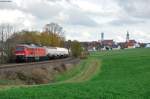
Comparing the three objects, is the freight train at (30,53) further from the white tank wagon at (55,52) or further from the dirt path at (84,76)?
the dirt path at (84,76)

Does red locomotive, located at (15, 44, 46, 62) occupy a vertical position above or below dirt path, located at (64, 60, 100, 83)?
above

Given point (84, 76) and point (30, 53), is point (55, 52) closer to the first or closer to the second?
point (30, 53)

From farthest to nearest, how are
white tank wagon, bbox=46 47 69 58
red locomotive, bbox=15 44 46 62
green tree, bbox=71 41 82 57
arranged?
green tree, bbox=71 41 82 57, white tank wagon, bbox=46 47 69 58, red locomotive, bbox=15 44 46 62

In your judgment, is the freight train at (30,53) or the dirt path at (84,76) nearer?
the dirt path at (84,76)

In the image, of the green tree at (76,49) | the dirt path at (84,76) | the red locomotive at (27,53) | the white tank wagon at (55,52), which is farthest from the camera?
the green tree at (76,49)

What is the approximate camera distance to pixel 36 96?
16.2m

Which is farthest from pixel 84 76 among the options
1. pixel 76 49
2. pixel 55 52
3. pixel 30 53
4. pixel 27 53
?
pixel 76 49

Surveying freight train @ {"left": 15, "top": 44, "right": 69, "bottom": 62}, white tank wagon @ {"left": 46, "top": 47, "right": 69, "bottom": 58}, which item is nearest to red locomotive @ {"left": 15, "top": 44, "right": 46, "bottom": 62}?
freight train @ {"left": 15, "top": 44, "right": 69, "bottom": 62}

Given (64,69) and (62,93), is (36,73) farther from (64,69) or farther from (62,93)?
(62,93)

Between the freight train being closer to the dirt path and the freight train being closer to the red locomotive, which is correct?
the red locomotive

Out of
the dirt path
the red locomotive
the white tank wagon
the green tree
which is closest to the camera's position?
the dirt path

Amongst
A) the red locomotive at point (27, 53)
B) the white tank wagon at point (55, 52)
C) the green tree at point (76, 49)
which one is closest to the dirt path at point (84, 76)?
the red locomotive at point (27, 53)

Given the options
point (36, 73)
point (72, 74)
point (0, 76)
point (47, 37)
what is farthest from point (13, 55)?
point (47, 37)

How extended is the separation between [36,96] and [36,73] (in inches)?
983
